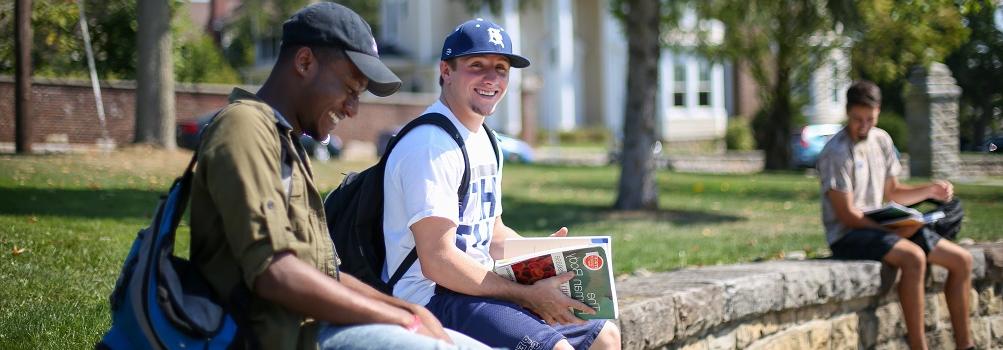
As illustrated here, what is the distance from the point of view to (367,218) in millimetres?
3867

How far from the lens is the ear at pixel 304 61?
10.1 ft

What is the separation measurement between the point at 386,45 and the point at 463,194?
41.2 metres

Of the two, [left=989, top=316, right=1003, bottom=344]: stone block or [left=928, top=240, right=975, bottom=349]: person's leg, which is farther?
[left=989, top=316, right=1003, bottom=344]: stone block

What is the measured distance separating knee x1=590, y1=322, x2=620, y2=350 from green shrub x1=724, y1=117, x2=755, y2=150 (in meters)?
31.3

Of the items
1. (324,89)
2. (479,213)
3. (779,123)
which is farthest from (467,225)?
(779,123)

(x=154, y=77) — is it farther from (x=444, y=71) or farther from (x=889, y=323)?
(x=444, y=71)

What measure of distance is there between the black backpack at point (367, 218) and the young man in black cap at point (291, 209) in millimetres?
547

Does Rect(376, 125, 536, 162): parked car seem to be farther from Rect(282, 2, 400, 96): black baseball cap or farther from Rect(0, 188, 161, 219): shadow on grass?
Rect(282, 2, 400, 96): black baseball cap

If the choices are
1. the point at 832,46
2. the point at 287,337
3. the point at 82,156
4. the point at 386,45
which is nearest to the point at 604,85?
the point at 386,45

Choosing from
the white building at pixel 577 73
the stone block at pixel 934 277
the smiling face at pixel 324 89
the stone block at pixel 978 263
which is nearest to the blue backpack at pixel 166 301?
the smiling face at pixel 324 89

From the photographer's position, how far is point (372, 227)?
3.90 m

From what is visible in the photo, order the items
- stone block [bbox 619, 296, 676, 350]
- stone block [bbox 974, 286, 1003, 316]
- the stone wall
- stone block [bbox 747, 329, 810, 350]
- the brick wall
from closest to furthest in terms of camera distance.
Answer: stone block [bbox 619, 296, 676, 350] → the stone wall → stone block [bbox 747, 329, 810, 350] → stone block [bbox 974, 286, 1003, 316] → the brick wall

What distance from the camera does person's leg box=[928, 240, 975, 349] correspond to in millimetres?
7195

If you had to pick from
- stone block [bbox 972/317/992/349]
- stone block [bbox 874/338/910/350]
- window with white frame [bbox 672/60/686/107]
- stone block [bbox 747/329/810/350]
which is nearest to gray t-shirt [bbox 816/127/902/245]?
stone block [bbox 747/329/810/350]
